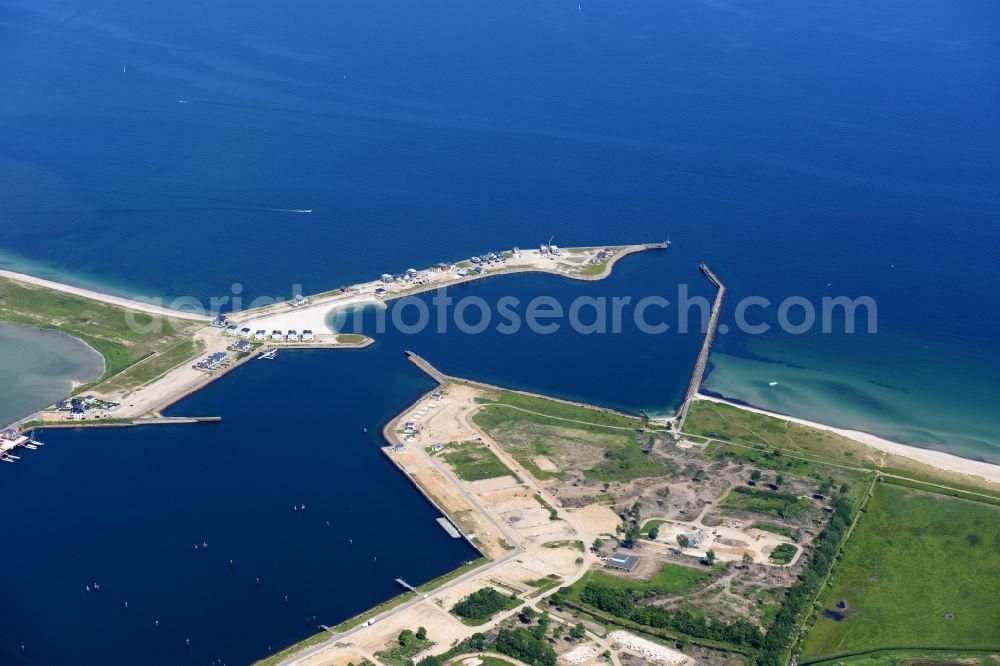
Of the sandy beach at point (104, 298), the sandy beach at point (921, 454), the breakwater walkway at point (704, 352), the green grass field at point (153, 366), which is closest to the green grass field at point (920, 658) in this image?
the sandy beach at point (921, 454)

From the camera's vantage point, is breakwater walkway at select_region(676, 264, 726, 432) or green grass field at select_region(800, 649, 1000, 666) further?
breakwater walkway at select_region(676, 264, 726, 432)

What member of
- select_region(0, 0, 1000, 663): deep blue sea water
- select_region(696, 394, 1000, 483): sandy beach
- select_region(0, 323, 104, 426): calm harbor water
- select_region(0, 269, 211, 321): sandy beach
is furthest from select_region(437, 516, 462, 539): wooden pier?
select_region(0, 269, 211, 321): sandy beach

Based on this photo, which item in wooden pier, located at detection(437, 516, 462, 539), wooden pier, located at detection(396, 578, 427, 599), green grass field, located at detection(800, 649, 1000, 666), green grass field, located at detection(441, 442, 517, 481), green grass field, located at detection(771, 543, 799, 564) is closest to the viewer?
green grass field, located at detection(800, 649, 1000, 666)

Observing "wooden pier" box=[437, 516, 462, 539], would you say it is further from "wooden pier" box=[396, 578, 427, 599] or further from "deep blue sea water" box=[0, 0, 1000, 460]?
"deep blue sea water" box=[0, 0, 1000, 460]

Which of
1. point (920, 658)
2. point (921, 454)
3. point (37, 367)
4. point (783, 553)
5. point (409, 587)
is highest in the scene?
point (37, 367)

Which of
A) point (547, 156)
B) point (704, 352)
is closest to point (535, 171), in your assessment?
point (547, 156)

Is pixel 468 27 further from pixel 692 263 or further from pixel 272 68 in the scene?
pixel 692 263

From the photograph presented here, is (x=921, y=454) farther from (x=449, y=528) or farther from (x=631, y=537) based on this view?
(x=449, y=528)
